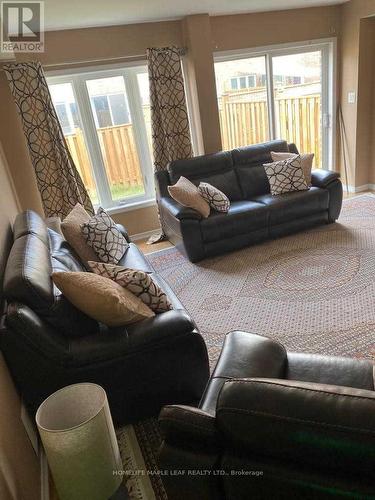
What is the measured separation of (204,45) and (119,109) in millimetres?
1187

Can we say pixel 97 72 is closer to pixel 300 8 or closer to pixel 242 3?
pixel 242 3

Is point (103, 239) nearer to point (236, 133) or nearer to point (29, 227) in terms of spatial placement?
point (29, 227)

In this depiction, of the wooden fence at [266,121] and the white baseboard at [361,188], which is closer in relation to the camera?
the wooden fence at [266,121]

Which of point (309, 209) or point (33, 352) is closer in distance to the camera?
point (33, 352)

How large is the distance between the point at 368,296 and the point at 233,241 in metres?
1.41

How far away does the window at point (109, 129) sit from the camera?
3988mm

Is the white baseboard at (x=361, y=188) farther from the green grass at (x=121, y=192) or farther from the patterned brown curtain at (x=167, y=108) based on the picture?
the green grass at (x=121, y=192)

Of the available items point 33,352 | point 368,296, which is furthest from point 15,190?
point 368,296

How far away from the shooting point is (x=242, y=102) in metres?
4.77

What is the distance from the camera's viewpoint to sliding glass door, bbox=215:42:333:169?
4645 millimetres

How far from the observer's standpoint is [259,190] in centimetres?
417

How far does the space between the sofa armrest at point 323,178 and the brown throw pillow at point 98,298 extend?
2.93m

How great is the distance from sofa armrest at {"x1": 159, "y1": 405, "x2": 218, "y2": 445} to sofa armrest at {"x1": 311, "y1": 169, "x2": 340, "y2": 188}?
344 cm

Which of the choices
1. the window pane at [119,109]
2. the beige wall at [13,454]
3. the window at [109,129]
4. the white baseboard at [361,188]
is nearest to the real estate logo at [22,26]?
the window at [109,129]
